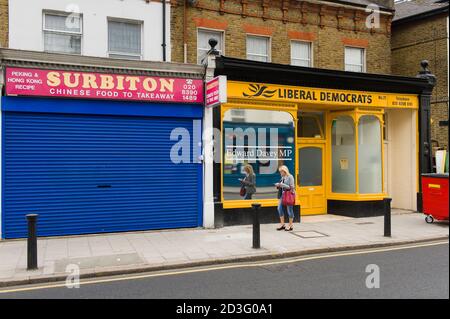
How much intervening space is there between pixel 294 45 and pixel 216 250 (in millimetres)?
10093

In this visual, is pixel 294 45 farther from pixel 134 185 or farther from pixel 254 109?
pixel 134 185

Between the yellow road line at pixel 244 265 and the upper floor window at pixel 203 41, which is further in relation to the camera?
the upper floor window at pixel 203 41

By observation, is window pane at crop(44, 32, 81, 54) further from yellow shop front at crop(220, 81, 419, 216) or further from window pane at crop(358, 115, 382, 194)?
window pane at crop(358, 115, 382, 194)

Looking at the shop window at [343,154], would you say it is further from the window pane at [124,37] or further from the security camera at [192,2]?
the window pane at [124,37]

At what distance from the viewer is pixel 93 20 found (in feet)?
43.0

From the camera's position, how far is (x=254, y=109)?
12.0 m

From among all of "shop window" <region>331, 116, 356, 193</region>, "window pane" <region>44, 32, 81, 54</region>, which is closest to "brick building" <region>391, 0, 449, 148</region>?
"shop window" <region>331, 116, 356, 193</region>

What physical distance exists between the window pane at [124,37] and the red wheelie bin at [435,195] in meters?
9.62

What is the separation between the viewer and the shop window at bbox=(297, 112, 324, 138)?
13.9 metres

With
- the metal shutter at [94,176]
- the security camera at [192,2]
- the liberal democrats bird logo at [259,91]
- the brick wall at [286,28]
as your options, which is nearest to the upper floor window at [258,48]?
the brick wall at [286,28]

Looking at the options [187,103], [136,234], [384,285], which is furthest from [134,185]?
[384,285]

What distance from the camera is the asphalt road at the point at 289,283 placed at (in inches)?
224

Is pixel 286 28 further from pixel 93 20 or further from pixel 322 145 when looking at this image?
pixel 93 20

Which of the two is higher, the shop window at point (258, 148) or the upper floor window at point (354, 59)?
the upper floor window at point (354, 59)
